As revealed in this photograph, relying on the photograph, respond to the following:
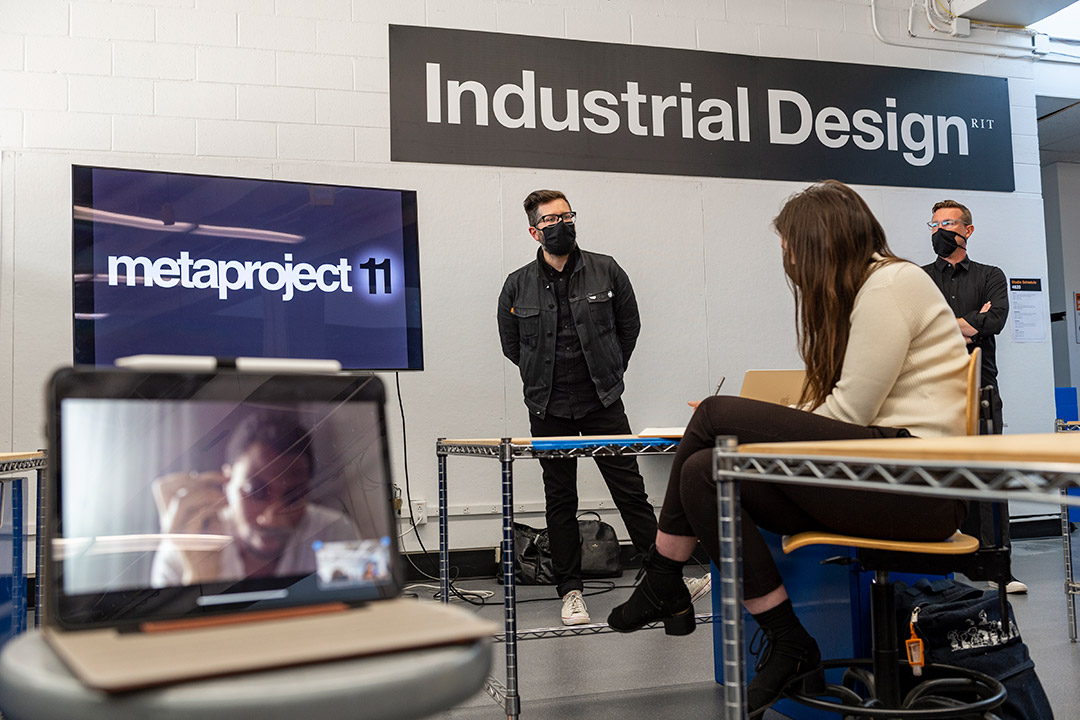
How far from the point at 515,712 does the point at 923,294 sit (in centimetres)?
116

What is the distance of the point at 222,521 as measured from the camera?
0.73 metres

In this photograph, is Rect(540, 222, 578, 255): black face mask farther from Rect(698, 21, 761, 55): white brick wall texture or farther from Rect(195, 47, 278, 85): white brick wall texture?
Rect(698, 21, 761, 55): white brick wall texture

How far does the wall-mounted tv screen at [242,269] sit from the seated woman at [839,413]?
8.45 ft

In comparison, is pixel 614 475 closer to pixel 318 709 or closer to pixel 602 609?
pixel 602 609

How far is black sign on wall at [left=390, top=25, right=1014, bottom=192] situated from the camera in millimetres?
4207

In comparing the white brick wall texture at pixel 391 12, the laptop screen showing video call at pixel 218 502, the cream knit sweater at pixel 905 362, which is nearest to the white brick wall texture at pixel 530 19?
the white brick wall texture at pixel 391 12

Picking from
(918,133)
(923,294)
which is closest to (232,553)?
(923,294)

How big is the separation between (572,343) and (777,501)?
1935mm

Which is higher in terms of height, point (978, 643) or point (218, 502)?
point (218, 502)

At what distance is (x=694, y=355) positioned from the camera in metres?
4.47

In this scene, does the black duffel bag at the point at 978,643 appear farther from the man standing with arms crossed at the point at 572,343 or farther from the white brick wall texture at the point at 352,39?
the white brick wall texture at the point at 352,39

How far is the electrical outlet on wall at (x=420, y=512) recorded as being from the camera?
4.03 metres

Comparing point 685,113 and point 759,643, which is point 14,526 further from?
point 685,113

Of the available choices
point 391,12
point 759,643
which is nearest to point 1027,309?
point 391,12
